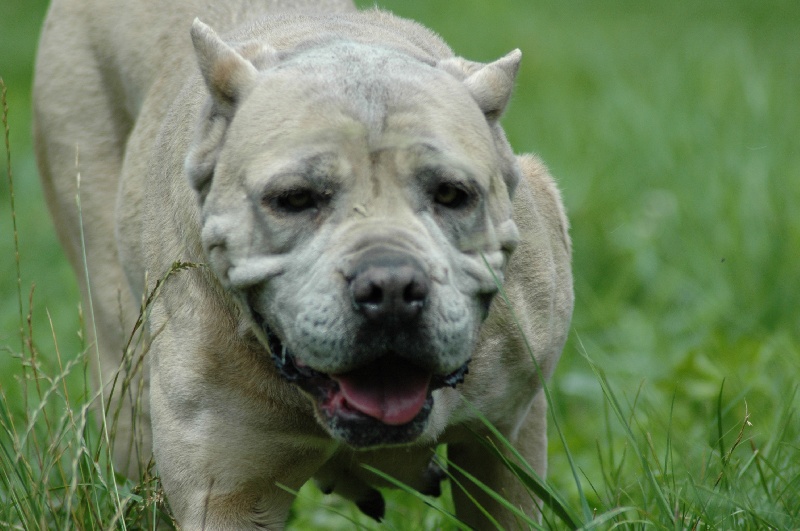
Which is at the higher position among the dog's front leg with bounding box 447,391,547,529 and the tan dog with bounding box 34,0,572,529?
the tan dog with bounding box 34,0,572,529

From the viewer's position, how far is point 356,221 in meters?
3.27

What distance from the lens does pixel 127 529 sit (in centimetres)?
387

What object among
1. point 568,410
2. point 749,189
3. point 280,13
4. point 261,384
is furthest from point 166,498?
point 749,189

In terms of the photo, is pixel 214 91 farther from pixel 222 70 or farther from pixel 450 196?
pixel 450 196

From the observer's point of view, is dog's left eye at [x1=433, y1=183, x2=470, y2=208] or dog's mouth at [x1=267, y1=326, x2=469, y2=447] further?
dog's left eye at [x1=433, y1=183, x2=470, y2=208]

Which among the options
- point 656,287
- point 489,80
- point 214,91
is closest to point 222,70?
point 214,91

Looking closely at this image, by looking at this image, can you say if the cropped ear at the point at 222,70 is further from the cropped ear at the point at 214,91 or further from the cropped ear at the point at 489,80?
the cropped ear at the point at 489,80

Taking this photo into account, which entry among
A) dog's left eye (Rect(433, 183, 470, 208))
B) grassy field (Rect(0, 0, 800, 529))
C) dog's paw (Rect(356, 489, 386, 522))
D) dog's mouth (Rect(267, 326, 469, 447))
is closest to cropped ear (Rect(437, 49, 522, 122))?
dog's left eye (Rect(433, 183, 470, 208))

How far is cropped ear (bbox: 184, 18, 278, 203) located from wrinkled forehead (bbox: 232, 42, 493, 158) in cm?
7

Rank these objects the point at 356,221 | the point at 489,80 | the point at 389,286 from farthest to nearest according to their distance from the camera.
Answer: the point at 489,80
the point at 356,221
the point at 389,286

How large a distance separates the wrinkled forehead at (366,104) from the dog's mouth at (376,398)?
59 cm

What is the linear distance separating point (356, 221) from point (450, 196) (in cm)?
31

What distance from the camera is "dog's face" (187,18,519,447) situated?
3141mm

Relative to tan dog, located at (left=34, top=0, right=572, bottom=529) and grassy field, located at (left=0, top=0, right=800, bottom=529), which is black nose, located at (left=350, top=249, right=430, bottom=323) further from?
grassy field, located at (left=0, top=0, right=800, bottom=529)
